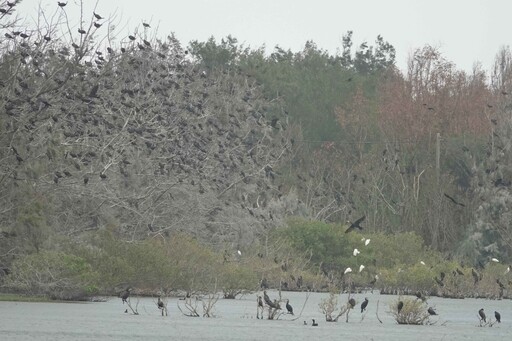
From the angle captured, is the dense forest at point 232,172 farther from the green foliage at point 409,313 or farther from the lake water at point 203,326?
the green foliage at point 409,313

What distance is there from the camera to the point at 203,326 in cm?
4006

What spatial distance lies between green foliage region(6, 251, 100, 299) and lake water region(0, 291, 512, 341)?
25.6 inches

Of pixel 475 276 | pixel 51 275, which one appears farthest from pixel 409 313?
pixel 475 276

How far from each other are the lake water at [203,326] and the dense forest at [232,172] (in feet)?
7.64

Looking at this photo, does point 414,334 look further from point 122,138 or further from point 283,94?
point 283,94

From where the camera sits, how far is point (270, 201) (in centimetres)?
7162

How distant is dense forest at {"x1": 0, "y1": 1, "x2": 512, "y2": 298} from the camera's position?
1842 inches

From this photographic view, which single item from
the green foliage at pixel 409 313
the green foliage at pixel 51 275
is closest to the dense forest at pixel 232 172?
the green foliage at pixel 51 275

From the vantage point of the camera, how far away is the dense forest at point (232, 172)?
153 ft

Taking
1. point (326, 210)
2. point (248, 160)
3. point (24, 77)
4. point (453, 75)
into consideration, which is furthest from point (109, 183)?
point (453, 75)

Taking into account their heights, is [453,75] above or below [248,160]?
above

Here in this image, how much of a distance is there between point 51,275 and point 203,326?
7407mm

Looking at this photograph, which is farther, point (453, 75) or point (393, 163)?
point (453, 75)

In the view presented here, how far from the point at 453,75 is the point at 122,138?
4239cm
